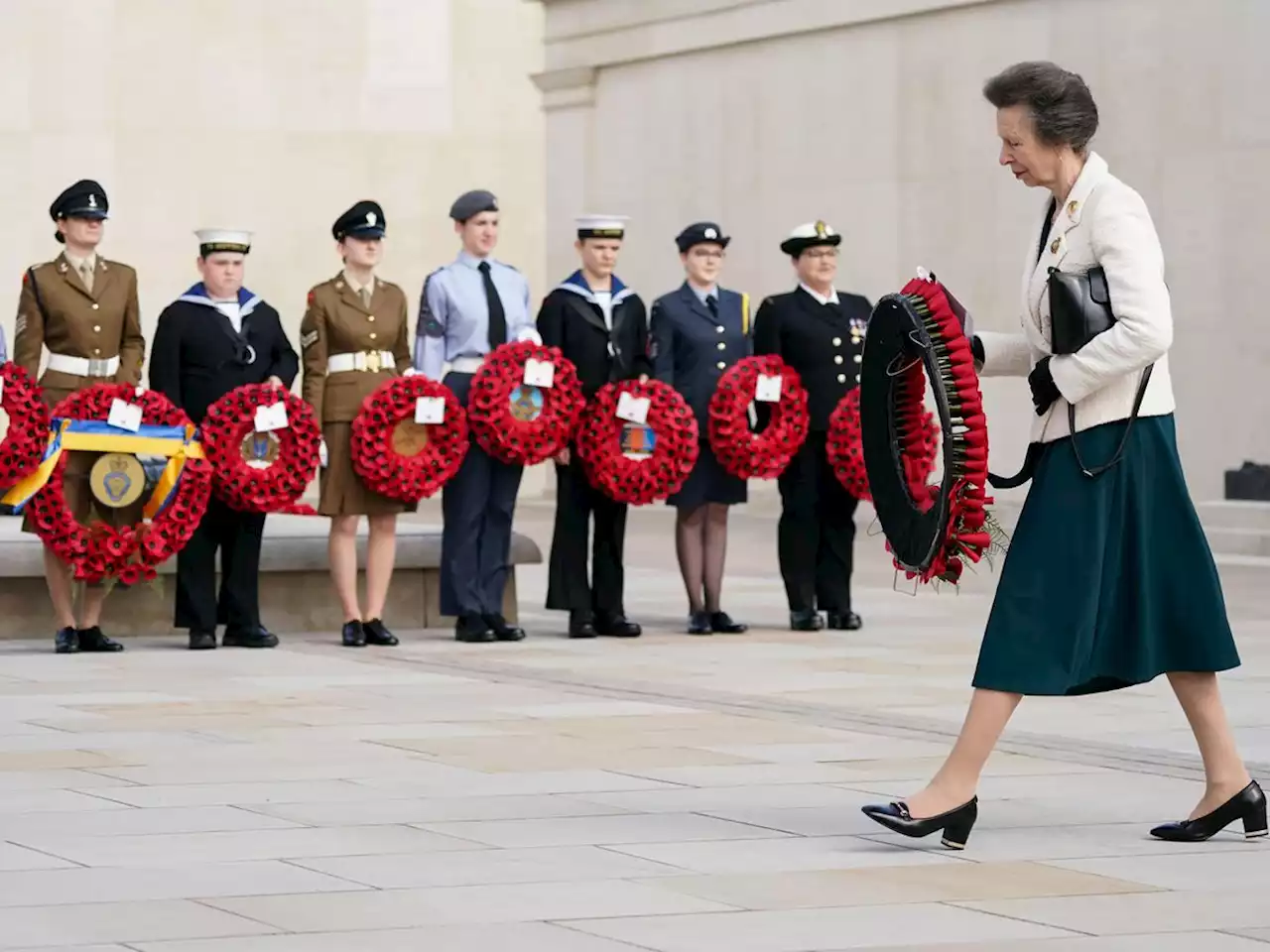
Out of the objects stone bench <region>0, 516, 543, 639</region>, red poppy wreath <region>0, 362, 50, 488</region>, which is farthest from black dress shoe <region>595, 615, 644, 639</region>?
red poppy wreath <region>0, 362, 50, 488</region>

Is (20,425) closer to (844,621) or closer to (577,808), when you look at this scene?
(844,621)

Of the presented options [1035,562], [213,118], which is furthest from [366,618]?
[213,118]

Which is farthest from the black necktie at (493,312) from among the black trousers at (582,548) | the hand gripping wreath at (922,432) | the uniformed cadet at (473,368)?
the hand gripping wreath at (922,432)

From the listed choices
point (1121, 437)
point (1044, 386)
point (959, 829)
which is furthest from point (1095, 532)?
point (959, 829)

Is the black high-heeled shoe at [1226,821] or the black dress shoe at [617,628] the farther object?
the black dress shoe at [617,628]

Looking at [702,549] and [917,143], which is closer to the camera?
[702,549]

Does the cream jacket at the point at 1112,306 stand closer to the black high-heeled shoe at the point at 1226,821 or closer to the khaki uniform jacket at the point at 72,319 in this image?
the black high-heeled shoe at the point at 1226,821

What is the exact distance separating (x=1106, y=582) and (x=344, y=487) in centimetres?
607

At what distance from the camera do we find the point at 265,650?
38.8 ft

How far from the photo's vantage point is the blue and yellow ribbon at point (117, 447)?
11398mm

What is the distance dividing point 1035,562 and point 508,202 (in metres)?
22.7

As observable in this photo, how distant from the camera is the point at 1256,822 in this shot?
6.63 m

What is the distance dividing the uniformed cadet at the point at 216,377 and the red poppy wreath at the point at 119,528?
0.31m

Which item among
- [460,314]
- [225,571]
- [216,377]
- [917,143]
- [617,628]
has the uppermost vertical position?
[917,143]
